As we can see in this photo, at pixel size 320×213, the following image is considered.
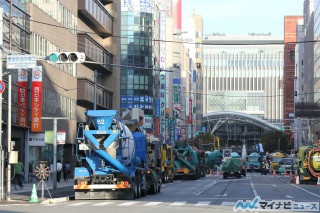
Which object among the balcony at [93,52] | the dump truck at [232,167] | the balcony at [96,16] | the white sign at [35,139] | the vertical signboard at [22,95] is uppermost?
the balcony at [96,16]

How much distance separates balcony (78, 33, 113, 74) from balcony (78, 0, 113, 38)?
91.4 inches

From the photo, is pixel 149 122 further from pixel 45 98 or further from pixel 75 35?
pixel 45 98

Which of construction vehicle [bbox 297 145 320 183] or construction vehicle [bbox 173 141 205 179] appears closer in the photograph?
construction vehicle [bbox 297 145 320 183]

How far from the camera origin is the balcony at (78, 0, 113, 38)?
70625 millimetres

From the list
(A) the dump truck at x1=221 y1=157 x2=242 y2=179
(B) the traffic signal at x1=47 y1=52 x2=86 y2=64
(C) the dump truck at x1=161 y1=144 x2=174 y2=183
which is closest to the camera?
(B) the traffic signal at x1=47 y1=52 x2=86 y2=64

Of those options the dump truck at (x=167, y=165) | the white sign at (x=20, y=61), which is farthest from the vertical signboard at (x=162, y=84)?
the white sign at (x=20, y=61)

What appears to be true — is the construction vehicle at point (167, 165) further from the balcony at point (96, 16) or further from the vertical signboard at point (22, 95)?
the balcony at point (96, 16)

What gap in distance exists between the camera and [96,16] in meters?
75.9

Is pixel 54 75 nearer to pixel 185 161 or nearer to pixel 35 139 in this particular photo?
pixel 35 139

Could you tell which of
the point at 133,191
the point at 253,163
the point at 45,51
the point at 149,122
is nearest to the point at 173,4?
the point at 253,163

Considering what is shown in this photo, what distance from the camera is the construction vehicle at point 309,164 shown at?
5641 cm

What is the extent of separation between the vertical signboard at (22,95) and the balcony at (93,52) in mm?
12422

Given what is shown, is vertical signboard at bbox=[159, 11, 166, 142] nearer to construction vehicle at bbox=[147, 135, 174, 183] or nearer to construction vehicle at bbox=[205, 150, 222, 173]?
construction vehicle at bbox=[205, 150, 222, 173]

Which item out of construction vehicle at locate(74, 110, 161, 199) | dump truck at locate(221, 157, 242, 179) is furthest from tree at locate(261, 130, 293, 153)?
construction vehicle at locate(74, 110, 161, 199)
